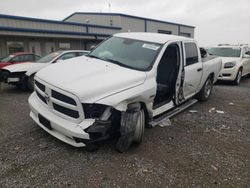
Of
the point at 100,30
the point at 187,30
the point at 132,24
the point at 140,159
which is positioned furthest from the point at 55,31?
the point at 187,30

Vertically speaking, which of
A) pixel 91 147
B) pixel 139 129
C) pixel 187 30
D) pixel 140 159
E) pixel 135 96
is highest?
pixel 187 30

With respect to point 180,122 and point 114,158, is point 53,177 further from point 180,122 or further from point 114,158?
point 180,122

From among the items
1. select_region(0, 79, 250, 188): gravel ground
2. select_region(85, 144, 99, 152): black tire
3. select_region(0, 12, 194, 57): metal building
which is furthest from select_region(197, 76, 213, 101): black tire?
select_region(0, 12, 194, 57): metal building

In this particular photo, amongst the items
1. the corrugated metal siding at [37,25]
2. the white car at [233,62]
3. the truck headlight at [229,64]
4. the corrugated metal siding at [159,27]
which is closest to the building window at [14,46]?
the corrugated metal siding at [37,25]

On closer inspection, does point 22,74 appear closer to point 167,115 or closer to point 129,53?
point 129,53

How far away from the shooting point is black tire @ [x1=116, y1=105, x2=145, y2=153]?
3.19 m

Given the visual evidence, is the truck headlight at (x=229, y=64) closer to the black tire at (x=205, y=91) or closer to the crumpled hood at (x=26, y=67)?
the black tire at (x=205, y=91)

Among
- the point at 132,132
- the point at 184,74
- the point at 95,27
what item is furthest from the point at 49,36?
the point at 132,132

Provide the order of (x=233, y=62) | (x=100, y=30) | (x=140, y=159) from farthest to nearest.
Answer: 1. (x=100, y=30)
2. (x=233, y=62)
3. (x=140, y=159)

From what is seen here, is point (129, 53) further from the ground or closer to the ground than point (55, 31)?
closer to the ground

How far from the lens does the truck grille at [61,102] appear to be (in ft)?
9.93

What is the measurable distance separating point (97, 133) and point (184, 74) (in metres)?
2.68

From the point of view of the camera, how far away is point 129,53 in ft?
14.1

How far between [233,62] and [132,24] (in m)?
18.9
